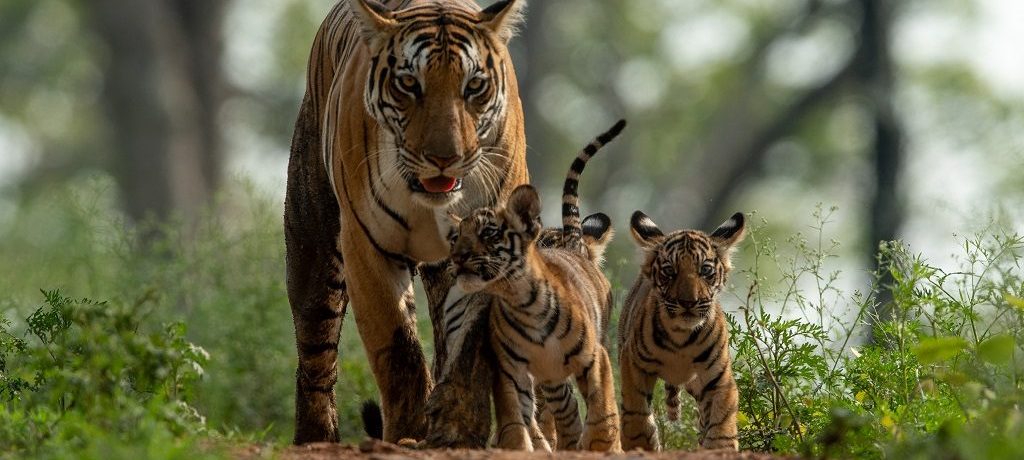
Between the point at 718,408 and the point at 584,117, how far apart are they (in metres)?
24.0

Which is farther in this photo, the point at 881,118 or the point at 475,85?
the point at 881,118

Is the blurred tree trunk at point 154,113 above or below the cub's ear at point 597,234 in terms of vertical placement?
above

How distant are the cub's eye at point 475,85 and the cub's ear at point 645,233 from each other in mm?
1058

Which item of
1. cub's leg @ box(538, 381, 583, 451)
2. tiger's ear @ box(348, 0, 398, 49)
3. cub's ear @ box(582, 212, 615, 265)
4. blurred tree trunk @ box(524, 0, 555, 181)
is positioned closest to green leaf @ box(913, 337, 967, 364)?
cub's leg @ box(538, 381, 583, 451)

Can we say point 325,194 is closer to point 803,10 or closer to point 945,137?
point 945,137

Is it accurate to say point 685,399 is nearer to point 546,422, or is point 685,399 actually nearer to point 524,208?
point 546,422

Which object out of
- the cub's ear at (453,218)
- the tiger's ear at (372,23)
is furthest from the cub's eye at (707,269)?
the tiger's ear at (372,23)

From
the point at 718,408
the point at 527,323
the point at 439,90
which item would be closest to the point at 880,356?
the point at 718,408

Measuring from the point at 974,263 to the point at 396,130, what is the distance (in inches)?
86.7

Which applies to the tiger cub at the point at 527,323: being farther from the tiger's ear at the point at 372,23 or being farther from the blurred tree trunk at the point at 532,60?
the blurred tree trunk at the point at 532,60

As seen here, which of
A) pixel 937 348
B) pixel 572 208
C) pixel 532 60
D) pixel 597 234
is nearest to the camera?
pixel 937 348

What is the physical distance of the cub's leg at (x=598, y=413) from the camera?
247 inches

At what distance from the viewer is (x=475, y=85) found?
643 cm

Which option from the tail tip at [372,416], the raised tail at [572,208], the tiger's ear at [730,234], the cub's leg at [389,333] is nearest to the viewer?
the cub's leg at [389,333]
